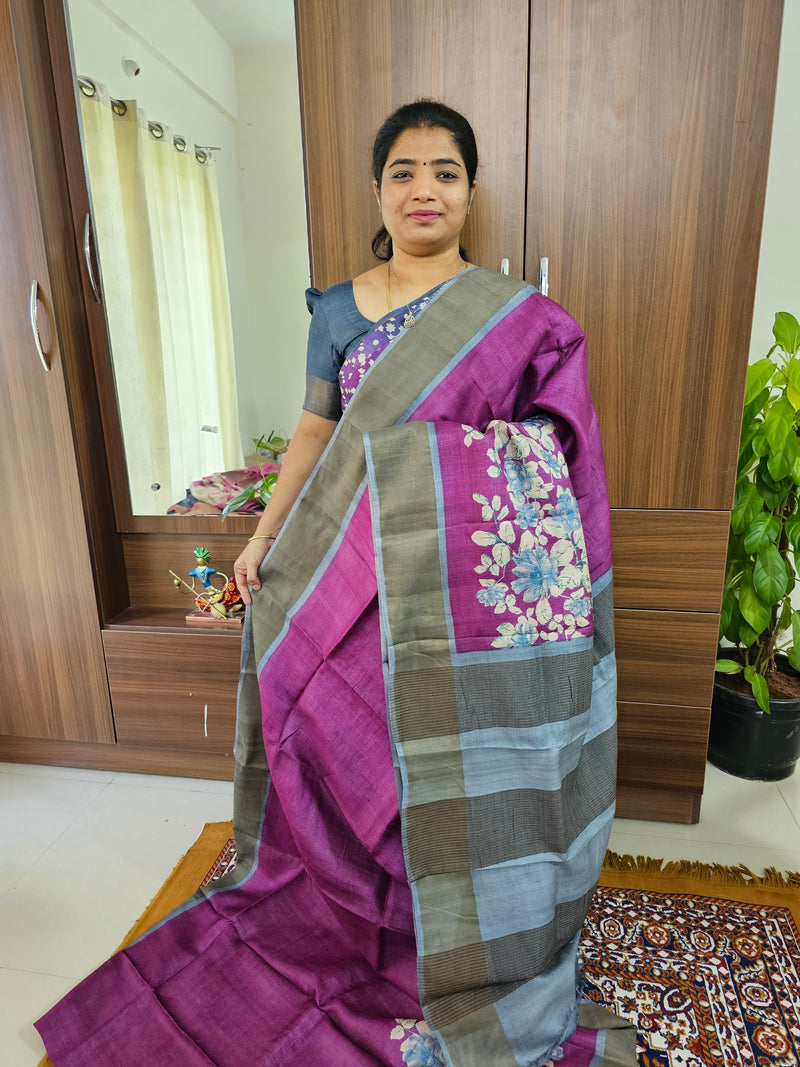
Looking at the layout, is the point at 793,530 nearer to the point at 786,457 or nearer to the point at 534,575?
the point at 786,457

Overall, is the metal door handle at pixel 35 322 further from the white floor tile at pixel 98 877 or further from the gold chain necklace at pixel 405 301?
the white floor tile at pixel 98 877

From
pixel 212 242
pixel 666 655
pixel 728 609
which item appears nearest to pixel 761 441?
pixel 728 609

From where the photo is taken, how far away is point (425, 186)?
1.24m

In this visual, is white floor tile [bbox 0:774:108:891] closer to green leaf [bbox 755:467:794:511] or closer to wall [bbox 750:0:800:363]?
green leaf [bbox 755:467:794:511]

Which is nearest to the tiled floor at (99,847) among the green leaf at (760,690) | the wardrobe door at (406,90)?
the green leaf at (760,690)

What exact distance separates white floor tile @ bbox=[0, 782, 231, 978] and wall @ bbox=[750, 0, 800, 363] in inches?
78.4

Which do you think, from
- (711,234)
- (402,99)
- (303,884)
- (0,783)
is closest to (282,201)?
(402,99)

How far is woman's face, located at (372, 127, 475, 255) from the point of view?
4.07 ft

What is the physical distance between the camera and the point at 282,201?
1.75 metres

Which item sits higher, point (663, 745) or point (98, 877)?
point (663, 745)

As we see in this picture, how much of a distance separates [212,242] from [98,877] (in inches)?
59.8

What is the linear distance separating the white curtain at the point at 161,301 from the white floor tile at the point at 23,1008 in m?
1.08

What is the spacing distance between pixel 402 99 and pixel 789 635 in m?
1.87

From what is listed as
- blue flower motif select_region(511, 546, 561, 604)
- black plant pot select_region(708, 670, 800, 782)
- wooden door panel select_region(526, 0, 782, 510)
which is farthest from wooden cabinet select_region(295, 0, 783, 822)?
blue flower motif select_region(511, 546, 561, 604)
